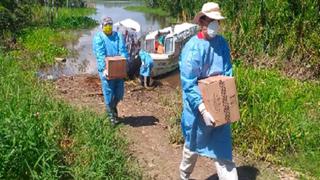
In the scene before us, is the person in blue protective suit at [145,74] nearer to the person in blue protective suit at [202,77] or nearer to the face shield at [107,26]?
the face shield at [107,26]

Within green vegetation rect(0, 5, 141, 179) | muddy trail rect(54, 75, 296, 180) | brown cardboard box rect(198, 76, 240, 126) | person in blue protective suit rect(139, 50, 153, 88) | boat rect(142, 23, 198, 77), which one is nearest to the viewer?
green vegetation rect(0, 5, 141, 179)

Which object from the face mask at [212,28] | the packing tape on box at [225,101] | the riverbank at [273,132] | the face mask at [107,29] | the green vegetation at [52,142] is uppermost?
the face mask at [212,28]

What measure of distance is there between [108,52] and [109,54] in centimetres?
4

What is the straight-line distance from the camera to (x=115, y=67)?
23.4 feet

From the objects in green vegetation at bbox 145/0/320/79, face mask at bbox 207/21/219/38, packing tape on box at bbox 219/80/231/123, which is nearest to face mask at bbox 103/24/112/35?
face mask at bbox 207/21/219/38

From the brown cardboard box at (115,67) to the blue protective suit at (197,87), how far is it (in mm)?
2512

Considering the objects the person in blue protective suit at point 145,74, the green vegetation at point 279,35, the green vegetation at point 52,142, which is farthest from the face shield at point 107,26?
the green vegetation at point 279,35

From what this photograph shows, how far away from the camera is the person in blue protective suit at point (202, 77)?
454cm

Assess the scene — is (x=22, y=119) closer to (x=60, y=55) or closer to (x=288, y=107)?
(x=288, y=107)

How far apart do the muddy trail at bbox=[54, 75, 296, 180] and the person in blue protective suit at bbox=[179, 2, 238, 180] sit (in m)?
1.09

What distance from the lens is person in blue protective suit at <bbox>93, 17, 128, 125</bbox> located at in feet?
24.1

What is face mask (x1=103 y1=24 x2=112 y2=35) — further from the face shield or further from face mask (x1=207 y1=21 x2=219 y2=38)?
face mask (x1=207 y1=21 x2=219 y2=38)

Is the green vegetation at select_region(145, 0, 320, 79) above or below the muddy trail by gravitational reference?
above

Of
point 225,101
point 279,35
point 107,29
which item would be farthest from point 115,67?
point 279,35
